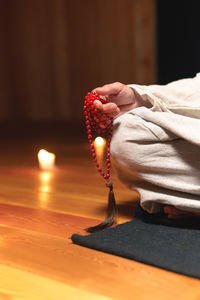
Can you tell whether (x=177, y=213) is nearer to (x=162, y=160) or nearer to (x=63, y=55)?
(x=162, y=160)

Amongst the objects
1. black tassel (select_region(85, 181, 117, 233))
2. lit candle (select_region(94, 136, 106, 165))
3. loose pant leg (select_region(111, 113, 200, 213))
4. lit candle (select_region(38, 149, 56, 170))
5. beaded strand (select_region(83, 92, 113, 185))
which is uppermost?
beaded strand (select_region(83, 92, 113, 185))

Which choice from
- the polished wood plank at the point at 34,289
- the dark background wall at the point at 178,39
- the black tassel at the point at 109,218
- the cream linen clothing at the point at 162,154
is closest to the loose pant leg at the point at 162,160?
the cream linen clothing at the point at 162,154

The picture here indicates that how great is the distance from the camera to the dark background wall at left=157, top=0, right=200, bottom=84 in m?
3.34

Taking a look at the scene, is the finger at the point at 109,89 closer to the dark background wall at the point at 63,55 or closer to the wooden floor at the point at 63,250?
the wooden floor at the point at 63,250

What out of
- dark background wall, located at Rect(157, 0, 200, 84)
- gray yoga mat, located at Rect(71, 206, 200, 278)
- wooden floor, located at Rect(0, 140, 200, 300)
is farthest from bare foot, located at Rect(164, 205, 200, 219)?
dark background wall, located at Rect(157, 0, 200, 84)

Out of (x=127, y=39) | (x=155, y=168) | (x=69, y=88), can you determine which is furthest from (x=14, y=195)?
(x=69, y=88)

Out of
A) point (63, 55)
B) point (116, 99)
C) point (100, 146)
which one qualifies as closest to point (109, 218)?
point (116, 99)

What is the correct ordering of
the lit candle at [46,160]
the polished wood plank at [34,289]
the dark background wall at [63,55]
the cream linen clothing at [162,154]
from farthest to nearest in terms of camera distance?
the dark background wall at [63,55] → the lit candle at [46,160] → the cream linen clothing at [162,154] → the polished wood plank at [34,289]

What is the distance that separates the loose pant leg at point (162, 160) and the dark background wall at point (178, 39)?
2.28 meters

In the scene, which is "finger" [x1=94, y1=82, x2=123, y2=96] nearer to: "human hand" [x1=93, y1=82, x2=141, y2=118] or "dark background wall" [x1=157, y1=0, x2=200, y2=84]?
"human hand" [x1=93, y1=82, x2=141, y2=118]

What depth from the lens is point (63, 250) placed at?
1.04 meters

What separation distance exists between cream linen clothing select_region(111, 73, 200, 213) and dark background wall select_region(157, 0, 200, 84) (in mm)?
2275

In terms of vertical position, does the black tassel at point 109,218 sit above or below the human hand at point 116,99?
below

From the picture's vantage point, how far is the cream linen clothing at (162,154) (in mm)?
1108
